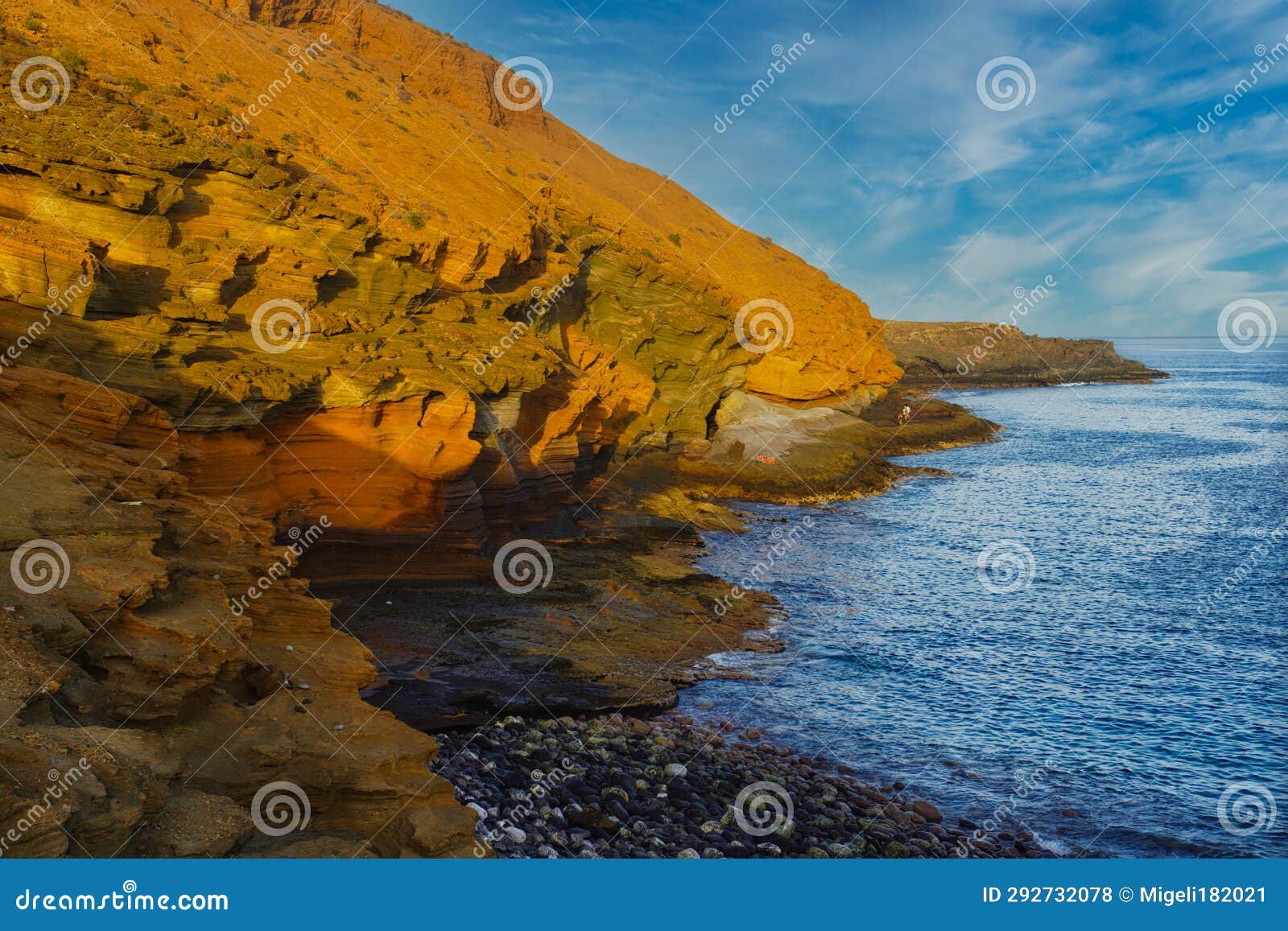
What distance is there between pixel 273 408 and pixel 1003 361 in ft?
Answer: 543

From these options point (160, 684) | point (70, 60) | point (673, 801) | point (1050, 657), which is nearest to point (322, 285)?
point (70, 60)

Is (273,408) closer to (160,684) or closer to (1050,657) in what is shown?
(160,684)

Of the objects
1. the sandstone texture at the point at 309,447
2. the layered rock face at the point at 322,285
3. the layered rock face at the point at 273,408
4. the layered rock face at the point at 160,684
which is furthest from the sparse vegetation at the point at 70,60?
the layered rock face at the point at 160,684

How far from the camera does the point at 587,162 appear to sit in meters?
96.9

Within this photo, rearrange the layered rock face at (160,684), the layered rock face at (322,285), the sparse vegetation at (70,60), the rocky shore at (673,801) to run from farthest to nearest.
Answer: the sparse vegetation at (70,60) < the layered rock face at (322,285) < the rocky shore at (673,801) < the layered rock face at (160,684)

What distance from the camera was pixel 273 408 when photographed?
81.1 ft

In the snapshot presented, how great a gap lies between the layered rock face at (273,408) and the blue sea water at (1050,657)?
4006mm

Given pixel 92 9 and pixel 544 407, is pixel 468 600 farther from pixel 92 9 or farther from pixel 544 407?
pixel 92 9

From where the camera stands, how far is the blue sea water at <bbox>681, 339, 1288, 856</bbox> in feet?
60.1

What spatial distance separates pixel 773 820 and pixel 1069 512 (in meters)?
38.2

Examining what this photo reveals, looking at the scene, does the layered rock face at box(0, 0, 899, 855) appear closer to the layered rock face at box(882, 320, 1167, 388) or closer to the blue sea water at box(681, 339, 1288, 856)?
the blue sea water at box(681, 339, 1288, 856)

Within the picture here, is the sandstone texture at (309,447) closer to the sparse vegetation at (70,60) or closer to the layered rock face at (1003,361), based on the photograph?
the sparse vegetation at (70,60)

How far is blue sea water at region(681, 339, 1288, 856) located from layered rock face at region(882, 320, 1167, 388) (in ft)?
283

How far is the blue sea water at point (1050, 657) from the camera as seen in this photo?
18.3 m
